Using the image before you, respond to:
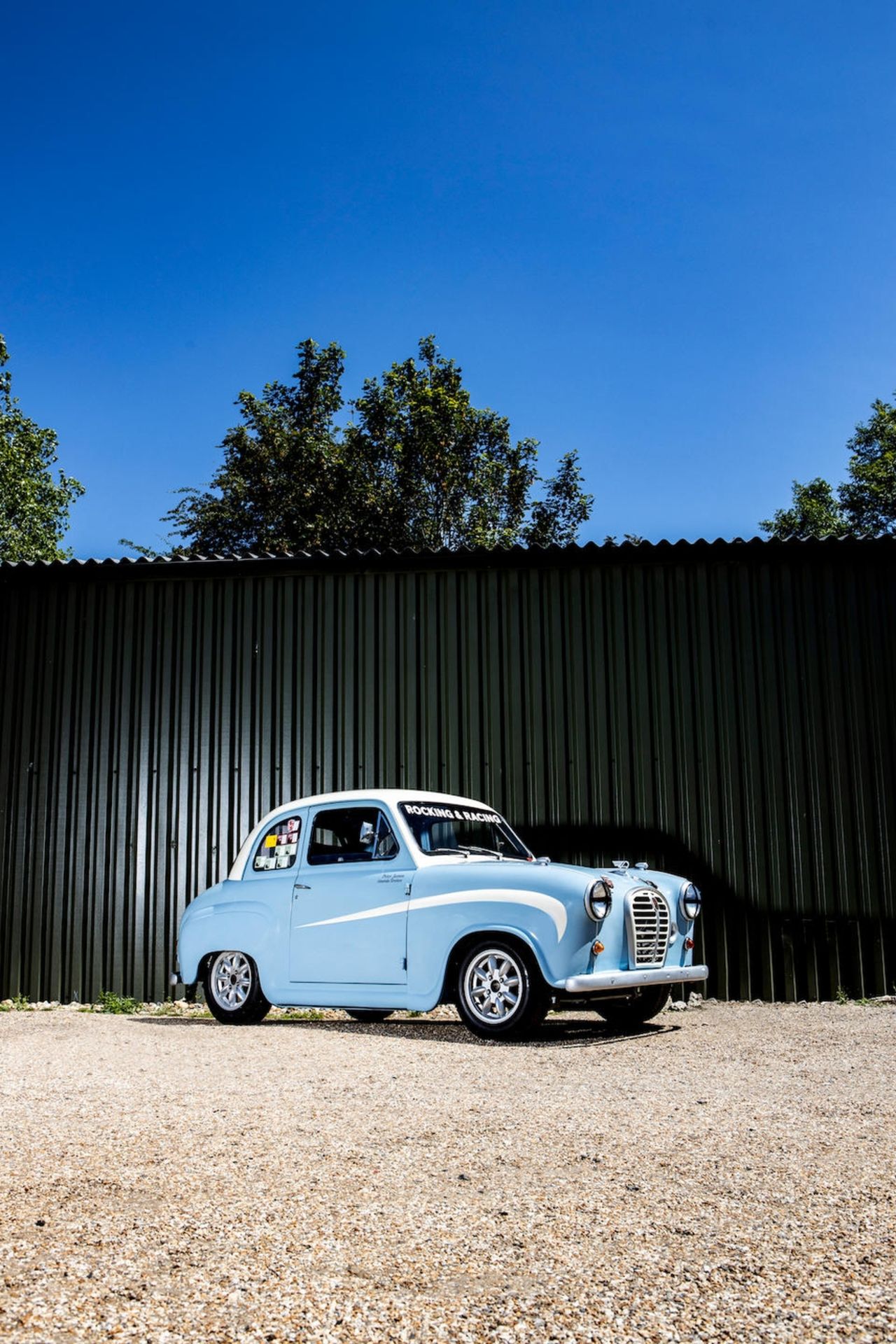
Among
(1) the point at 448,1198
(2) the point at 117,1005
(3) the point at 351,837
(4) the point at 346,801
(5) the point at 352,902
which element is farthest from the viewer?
(2) the point at 117,1005

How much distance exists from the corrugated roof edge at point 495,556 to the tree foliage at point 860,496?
23.8m

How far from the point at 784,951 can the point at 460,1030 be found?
12.1ft

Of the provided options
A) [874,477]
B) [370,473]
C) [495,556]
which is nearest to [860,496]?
[874,477]

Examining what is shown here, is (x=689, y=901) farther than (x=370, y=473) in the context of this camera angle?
No

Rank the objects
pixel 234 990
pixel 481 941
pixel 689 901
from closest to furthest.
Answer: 1. pixel 481 941
2. pixel 689 901
3. pixel 234 990

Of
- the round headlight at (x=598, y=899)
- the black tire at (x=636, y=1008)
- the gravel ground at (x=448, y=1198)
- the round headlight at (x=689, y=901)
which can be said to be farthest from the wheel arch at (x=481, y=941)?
the round headlight at (x=689, y=901)

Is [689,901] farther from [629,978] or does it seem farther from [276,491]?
[276,491]

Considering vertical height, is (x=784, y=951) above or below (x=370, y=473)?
A: below

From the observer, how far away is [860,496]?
115 ft

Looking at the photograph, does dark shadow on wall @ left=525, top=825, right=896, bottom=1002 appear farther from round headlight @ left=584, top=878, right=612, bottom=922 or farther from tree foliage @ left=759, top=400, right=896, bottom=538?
tree foliage @ left=759, top=400, right=896, bottom=538

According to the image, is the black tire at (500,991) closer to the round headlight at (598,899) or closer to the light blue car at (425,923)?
the light blue car at (425,923)

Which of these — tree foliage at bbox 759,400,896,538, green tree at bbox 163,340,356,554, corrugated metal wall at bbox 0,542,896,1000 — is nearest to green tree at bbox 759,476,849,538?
tree foliage at bbox 759,400,896,538

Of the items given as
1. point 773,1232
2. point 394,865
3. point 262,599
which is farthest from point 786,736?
point 773,1232

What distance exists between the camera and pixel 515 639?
1114 centimetres
